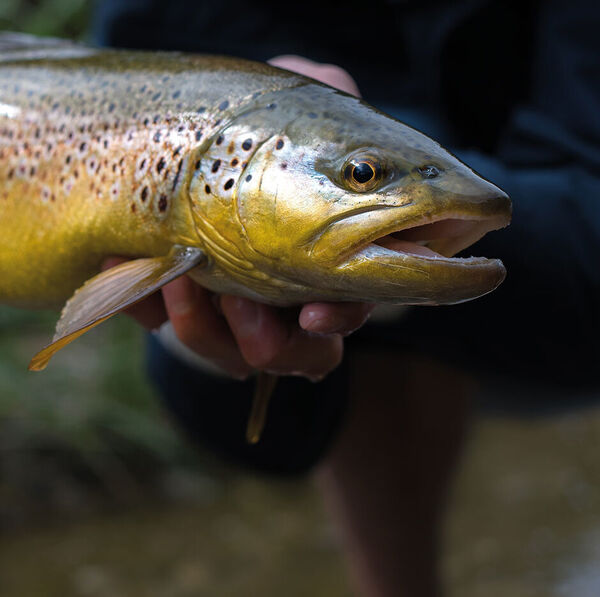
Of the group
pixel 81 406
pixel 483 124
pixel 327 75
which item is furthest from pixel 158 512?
pixel 327 75

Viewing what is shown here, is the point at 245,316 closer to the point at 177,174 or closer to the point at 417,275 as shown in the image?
the point at 177,174

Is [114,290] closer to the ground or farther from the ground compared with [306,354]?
farther from the ground

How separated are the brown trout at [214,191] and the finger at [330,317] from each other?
0.07 ft

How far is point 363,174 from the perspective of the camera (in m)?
0.98

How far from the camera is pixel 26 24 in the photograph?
4078 mm

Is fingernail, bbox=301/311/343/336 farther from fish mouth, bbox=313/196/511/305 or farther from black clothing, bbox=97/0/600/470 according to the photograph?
black clothing, bbox=97/0/600/470

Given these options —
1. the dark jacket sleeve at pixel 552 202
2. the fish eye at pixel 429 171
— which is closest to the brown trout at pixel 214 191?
the fish eye at pixel 429 171

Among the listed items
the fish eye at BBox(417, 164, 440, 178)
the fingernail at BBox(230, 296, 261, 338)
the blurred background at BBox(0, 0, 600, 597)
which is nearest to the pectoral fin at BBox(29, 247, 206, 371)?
the fingernail at BBox(230, 296, 261, 338)

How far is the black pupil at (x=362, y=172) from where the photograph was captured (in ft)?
3.22

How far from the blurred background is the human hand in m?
1.60

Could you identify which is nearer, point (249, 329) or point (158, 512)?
point (249, 329)

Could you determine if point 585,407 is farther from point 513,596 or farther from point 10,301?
point 10,301

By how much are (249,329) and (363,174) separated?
318 mm

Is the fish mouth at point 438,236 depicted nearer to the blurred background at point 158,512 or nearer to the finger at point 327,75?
the finger at point 327,75
